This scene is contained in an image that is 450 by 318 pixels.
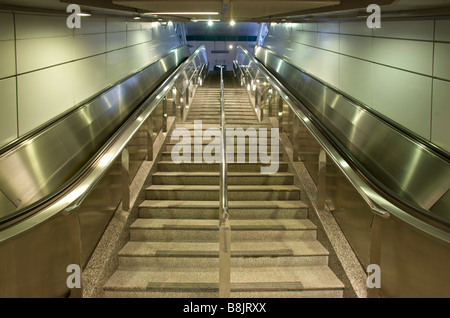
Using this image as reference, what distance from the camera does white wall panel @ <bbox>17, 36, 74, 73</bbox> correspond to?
3.08 metres

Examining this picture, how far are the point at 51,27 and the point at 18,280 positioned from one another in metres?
2.40

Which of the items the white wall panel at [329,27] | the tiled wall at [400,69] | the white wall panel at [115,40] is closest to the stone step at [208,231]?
the tiled wall at [400,69]

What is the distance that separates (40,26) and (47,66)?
1.08ft

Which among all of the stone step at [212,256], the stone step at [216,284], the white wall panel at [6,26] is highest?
the white wall panel at [6,26]

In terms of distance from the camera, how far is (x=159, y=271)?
3.15m

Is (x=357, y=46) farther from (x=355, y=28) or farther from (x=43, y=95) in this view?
(x=43, y=95)

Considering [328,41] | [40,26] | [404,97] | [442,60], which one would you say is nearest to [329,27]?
[328,41]

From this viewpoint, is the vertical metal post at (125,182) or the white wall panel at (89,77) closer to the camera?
the vertical metal post at (125,182)

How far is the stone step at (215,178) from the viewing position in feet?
14.5

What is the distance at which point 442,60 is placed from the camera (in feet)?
9.88

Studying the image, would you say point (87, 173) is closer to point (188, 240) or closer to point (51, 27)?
point (188, 240)

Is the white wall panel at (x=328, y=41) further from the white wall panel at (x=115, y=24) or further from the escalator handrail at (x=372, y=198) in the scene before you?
the white wall panel at (x=115, y=24)

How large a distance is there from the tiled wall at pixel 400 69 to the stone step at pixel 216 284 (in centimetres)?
133
